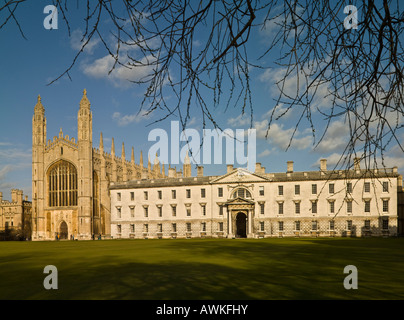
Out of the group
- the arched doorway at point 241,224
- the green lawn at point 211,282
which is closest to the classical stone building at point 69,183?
the arched doorway at point 241,224

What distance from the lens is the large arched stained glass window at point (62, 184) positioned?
61.4 metres

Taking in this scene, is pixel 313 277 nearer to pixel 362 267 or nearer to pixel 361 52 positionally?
pixel 362 267

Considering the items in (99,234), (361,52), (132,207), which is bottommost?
(99,234)

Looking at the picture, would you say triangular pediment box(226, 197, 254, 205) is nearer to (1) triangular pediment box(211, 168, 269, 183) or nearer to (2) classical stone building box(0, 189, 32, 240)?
(1) triangular pediment box(211, 168, 269, 183)

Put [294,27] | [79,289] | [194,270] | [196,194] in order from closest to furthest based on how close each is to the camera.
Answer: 1. [294,27]
2. [79,289]
3. [194,270]
4. [196,194]

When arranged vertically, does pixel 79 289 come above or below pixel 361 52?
below

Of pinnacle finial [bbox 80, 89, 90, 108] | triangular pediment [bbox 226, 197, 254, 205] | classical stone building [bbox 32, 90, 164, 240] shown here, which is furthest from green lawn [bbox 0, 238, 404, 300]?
pinnacle finial [bbox 80, 89, 90, 108]

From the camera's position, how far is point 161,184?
57812 millimetres

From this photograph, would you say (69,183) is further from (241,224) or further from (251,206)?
(251,206)

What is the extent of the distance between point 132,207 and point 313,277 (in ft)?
162

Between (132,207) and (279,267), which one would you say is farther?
(132,207)

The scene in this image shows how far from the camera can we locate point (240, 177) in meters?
54.3

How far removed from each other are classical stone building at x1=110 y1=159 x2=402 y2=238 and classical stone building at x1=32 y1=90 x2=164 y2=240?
13.2 ft

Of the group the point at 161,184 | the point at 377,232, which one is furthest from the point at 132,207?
the point at 377,232
